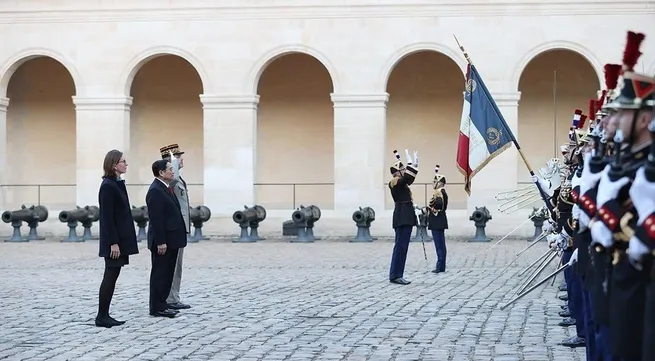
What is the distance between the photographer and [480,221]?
85.8ft

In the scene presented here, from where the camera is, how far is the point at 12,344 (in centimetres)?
955

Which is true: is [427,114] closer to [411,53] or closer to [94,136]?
[411,53]

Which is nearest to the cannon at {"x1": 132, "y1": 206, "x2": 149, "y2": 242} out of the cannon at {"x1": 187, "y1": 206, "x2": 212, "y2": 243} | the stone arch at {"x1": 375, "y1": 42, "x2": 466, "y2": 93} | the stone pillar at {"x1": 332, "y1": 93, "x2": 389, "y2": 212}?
the cannon at {"x1": 187, "y1": 206, "x2": 212, "y2": 243}

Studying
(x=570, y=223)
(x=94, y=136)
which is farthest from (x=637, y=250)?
(x=94, y=136)

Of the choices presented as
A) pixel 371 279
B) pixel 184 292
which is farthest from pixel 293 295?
pixel 371 279

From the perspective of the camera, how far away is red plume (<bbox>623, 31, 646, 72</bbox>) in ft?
19.3

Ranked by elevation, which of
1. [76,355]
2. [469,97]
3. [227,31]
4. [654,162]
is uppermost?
[227,31]

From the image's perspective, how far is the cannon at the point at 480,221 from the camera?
2606 cm

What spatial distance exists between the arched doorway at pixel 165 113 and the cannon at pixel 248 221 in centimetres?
677

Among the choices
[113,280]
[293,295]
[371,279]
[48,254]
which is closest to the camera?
[113,280]

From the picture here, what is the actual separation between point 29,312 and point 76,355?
3.20 meters

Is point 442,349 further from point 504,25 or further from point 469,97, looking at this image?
point 504,25

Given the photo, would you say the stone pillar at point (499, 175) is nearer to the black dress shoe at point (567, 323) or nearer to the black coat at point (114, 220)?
the black dress shoe at point (567, 323)

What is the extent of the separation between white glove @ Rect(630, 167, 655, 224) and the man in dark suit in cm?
711
